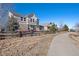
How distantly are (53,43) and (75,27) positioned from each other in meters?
0.61

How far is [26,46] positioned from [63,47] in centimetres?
82

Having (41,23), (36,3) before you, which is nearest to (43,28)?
(41,23)

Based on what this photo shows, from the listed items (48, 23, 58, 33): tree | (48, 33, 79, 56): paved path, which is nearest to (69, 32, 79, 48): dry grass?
(48, 33, 79, 56): paved path

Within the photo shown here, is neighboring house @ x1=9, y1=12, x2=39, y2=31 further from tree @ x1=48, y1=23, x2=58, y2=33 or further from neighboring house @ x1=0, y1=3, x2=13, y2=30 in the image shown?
tree @ x1=48, y1=23, x2=58, y2=33

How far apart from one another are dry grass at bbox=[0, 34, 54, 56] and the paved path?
0.44 ft

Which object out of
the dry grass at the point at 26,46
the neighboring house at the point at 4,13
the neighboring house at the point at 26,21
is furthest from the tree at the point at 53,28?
the neighboring house at the point at 4,13

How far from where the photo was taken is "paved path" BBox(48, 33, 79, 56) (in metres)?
6.14

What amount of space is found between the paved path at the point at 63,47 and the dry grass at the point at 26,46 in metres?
0.13

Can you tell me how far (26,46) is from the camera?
6363 mm

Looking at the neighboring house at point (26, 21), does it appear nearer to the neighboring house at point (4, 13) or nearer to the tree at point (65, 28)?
the neighboring house at point (4, 13)

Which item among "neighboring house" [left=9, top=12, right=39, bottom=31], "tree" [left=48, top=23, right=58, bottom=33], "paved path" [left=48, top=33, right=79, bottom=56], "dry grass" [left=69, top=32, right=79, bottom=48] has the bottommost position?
"paved path" [left=48, top=33, right=79, bottom=56]

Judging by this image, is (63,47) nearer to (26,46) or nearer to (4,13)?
Answer: (26,46)

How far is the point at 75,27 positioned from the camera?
643 centimetres

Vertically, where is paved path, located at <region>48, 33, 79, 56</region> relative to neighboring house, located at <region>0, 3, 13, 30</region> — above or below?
below
